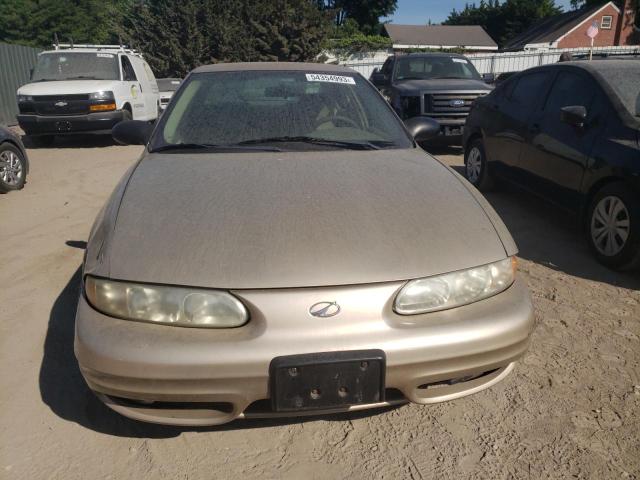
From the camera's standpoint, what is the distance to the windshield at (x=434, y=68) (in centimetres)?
993

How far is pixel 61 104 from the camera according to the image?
991 cm

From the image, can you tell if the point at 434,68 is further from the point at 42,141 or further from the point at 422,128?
the point at 42,141

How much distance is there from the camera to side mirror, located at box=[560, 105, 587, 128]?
4.38 meters

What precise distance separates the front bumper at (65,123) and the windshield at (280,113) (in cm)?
748

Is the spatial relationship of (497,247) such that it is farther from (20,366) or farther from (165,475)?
(20,366)

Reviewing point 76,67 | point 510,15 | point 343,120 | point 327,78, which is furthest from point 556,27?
point 343,120

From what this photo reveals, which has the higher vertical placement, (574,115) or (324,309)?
(574,115)

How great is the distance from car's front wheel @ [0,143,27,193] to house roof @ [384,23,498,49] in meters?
46.5

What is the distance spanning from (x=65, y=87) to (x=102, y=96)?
0.72m

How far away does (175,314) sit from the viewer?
186 cm

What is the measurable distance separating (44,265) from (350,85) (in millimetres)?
2769

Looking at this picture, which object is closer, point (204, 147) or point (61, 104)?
point (204, 147)

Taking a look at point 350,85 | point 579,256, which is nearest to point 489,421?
point 350,85

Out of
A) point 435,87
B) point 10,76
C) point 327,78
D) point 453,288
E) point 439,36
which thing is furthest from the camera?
point 439,36
